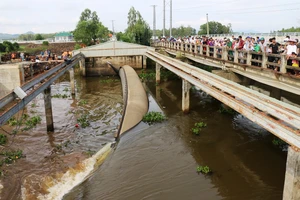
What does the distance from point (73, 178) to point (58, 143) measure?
12.3 feet

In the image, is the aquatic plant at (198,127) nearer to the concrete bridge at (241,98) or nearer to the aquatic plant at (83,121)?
the concrete bridge at (241,98)

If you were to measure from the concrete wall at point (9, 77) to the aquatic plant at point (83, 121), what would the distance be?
13.3 ft

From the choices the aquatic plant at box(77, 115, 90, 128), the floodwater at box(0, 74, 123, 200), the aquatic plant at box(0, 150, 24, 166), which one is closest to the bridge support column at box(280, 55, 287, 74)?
the floodwater at box(0, 74, 123, 200)

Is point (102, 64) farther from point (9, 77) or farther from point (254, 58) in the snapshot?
point (254, 58)

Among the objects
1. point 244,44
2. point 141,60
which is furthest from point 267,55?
point 141,60

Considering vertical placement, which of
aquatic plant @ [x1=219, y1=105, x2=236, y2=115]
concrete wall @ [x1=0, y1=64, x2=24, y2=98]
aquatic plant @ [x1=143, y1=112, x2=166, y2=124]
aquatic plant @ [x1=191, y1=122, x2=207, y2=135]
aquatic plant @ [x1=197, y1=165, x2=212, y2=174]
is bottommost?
aquatic plant @ [x1=197, y1=165, x2=212, y2=174]

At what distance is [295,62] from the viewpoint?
390 inches

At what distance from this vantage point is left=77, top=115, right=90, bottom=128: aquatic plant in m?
15.1

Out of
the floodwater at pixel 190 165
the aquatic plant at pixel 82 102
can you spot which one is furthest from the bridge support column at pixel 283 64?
the aquatic plant at pixel 82 102

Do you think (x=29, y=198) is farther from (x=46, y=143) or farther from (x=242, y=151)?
(x=242, y=151)

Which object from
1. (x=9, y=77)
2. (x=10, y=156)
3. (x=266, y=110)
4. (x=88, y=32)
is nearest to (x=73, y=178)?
(x=10, y=156)

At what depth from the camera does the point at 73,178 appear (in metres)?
9.33

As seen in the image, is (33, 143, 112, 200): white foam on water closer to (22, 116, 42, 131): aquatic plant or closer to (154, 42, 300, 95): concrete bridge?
(22, 116, 42, 131): aquatic plant

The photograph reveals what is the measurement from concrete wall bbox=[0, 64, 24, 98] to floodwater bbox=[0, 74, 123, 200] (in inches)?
94.6
